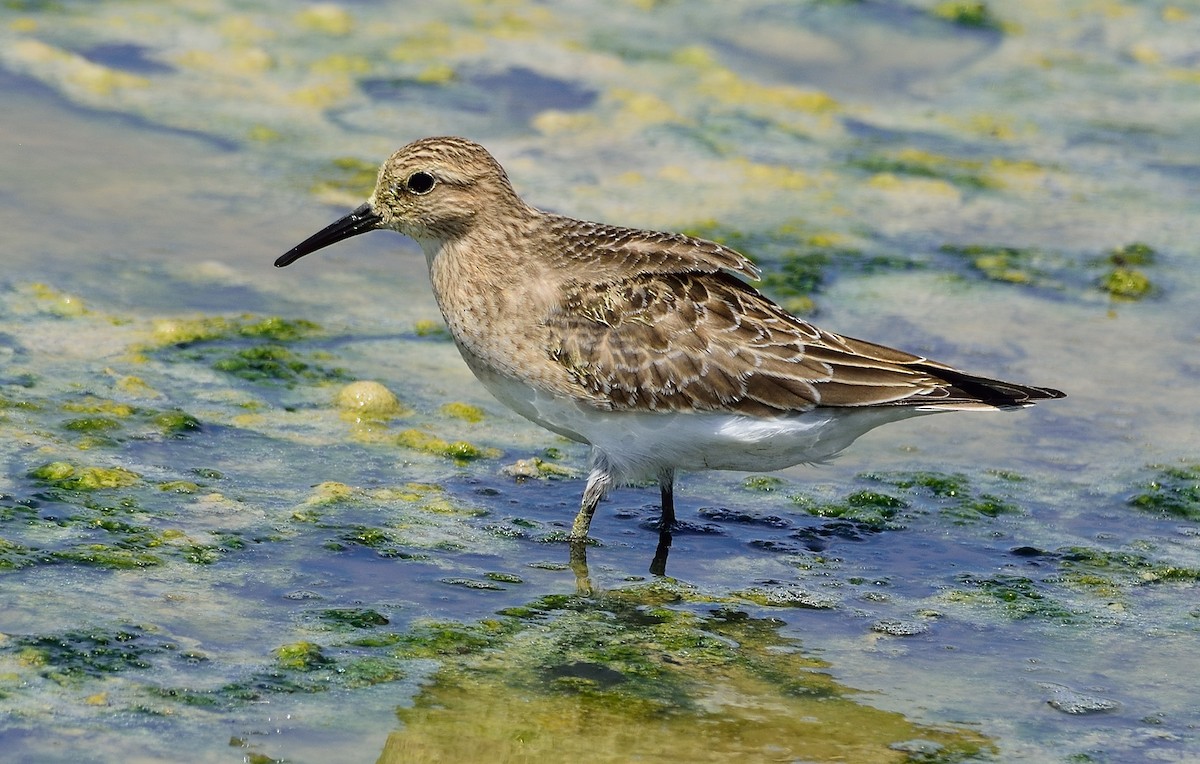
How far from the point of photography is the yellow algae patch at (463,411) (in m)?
7.65

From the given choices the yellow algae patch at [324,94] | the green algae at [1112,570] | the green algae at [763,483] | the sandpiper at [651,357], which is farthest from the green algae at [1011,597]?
the yellow algae patch at [324,94]

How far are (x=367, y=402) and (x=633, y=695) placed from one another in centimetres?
264

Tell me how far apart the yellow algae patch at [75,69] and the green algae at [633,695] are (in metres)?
6.30

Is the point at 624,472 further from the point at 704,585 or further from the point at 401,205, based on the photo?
the point at 401,205

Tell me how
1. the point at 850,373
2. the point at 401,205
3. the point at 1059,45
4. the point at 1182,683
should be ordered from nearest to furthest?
the point at 1182,683 → the point at 850,373 → the point at 401,205 → the point at 1059,45

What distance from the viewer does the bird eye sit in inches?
263

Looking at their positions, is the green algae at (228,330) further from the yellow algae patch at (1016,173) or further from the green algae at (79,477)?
the yellow algae patch at (1016,173)

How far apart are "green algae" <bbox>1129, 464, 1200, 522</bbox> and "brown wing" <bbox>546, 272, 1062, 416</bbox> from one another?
1.23m

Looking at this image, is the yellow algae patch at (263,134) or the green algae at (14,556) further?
the yellow algae patch at (263,134)

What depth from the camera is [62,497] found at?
6309 mm

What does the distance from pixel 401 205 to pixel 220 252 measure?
258 cm

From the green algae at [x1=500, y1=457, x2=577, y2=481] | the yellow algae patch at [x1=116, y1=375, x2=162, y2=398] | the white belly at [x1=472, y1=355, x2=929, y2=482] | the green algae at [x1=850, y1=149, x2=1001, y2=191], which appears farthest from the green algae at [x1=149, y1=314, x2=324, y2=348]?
the green algae at [x1=850, y1=149, x2=1001, y2=191]

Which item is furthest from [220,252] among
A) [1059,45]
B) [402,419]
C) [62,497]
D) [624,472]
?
[1059,45]

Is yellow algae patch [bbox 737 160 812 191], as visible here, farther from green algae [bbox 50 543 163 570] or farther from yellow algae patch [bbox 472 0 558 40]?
green algae [bbox 50 543 163 570]
